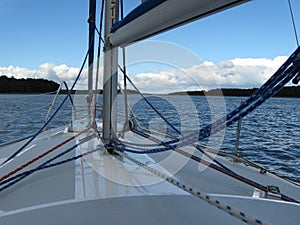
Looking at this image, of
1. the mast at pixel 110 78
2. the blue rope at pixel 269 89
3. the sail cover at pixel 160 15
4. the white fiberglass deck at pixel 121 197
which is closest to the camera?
the blue rope at pixel 269 89

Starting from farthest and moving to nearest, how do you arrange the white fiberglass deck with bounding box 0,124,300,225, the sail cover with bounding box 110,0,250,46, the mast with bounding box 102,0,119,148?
the mast with bounding box 102,0,119,148 < the white fiberglass deck with bounding box 0,124,300,225 < the sail cover with bounding box 110,0,250,46

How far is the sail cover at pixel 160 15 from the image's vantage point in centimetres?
74

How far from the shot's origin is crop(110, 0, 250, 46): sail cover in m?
0.74

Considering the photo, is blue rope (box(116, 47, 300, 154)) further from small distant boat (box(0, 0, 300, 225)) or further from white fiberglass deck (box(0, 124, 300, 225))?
white fiberglass deck (box(0, 124, 300, 225))

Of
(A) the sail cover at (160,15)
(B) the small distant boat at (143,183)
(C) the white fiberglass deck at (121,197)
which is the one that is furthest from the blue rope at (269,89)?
(C) the white fiberglass deck at (121,197)

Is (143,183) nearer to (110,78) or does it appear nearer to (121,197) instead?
(121,197)

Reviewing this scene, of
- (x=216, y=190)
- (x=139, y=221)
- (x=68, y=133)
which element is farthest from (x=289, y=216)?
(x=68, y=133)

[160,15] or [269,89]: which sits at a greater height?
[160,15]

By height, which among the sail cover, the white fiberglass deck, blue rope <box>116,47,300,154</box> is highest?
the sail cover

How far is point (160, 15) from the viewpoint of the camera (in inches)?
35.9

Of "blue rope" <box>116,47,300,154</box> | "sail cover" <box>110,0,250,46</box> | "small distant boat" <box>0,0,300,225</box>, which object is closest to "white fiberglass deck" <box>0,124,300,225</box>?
"small distant boat" <box>0,0,300,225</box>

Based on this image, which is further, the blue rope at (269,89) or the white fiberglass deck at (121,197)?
the white fiberglass deck at (121,197)

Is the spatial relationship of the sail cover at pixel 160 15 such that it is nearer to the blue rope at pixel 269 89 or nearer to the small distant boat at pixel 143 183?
the small distant boat at pixel 143 183

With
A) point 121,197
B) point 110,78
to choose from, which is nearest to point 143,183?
point 121,197
